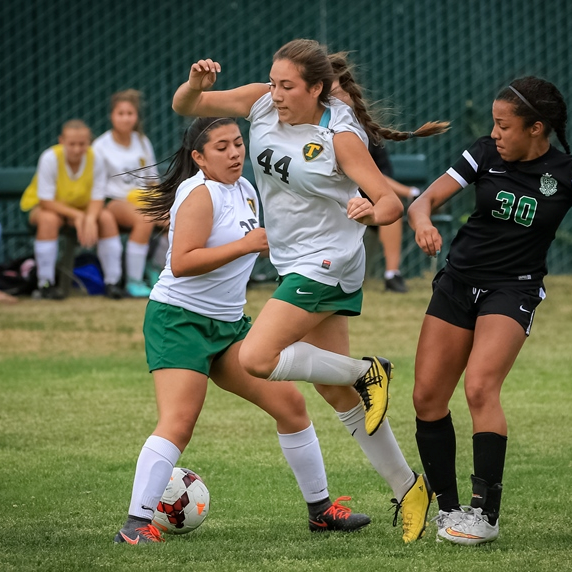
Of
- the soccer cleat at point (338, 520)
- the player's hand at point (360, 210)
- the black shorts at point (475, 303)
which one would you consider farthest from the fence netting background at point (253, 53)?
the player's hand at point (360, 210)

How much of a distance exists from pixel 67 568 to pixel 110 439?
2411 mm

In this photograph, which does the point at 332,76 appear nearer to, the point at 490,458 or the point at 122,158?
the point at 490,458

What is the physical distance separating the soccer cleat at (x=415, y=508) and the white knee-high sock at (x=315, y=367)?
0.46 metres

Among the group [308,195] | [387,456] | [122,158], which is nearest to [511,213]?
[308,195]

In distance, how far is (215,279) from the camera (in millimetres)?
4270

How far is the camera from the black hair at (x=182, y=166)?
14.2 feet

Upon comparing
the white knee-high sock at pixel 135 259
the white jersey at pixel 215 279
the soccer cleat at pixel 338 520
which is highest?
the white jersey at pixel 215 279

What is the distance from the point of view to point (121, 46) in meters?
11.7

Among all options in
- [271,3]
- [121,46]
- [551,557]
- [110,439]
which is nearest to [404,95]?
[271,3]

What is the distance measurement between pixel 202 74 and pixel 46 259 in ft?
19.9

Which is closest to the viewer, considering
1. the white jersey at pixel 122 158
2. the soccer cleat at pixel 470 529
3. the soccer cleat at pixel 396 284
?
the soccer cleat at pixel 470 529

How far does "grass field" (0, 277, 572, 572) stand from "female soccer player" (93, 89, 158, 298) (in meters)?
0.59

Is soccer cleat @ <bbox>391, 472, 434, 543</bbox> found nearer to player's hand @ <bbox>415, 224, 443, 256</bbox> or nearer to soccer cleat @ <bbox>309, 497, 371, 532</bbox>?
soccer cleat @ <bbox>309, 497, 371, 532</bbox>

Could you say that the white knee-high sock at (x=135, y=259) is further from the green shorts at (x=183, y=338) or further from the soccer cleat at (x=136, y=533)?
the soccer cleat at (x=136, y=533)
